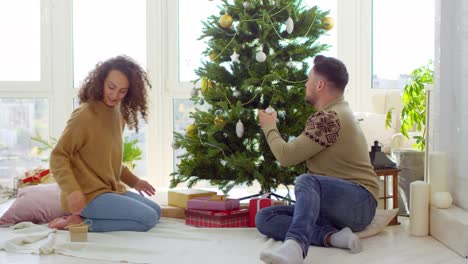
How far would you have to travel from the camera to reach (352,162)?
9.80 ft

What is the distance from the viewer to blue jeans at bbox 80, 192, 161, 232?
318 cm

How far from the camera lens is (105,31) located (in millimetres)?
5742

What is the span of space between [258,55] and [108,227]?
1.17 m

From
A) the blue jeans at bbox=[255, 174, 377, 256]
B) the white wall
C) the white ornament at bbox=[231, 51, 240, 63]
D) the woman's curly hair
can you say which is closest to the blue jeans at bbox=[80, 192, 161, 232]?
the woman's curly hair

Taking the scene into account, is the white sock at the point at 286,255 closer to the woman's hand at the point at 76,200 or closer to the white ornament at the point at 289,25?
the woman's hand at the point at 76,200

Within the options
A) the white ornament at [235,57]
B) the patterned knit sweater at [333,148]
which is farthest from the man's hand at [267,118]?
the white ornament at [235,57]

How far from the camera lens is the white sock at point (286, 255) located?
2.39 m

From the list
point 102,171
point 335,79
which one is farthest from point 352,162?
point 102,171

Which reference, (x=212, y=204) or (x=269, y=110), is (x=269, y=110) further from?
(x=212, y=204)

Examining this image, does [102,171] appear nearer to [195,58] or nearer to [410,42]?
[195,58]

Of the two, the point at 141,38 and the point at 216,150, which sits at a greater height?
the point at 141,38

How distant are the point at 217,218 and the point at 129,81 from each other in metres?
0.84

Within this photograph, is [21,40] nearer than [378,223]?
No

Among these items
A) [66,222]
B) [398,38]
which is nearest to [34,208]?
[66,222]
